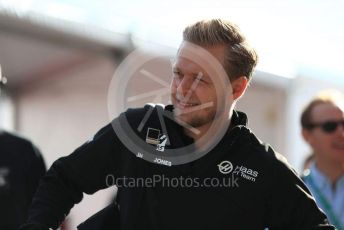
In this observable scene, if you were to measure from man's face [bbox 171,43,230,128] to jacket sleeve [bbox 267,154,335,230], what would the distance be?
33 cm

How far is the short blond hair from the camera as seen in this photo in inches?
101

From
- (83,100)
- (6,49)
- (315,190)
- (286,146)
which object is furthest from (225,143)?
(286,146)

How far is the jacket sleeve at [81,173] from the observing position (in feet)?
8.29

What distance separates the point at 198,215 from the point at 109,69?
16.3ft

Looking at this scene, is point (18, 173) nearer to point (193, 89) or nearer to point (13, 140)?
point (13, 140)

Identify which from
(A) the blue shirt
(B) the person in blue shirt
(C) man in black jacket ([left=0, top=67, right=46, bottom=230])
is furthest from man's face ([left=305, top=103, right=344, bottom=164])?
(C) man in black jacket ([left=0, top=67, right=46, bottom=230])

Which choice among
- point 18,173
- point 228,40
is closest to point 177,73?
point 228,40

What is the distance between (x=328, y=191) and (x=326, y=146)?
1.01 ft

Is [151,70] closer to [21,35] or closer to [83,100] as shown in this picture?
[21,35]

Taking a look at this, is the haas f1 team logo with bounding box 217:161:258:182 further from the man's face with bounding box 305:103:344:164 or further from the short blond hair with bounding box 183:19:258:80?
the man's face with bounding box 305:103:344:164

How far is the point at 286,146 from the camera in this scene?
29.9 ft

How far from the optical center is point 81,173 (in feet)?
8.40

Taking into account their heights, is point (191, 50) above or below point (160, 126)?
above

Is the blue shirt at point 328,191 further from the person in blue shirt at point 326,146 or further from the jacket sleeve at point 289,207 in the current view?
the jacket sleeve at point 289,207
